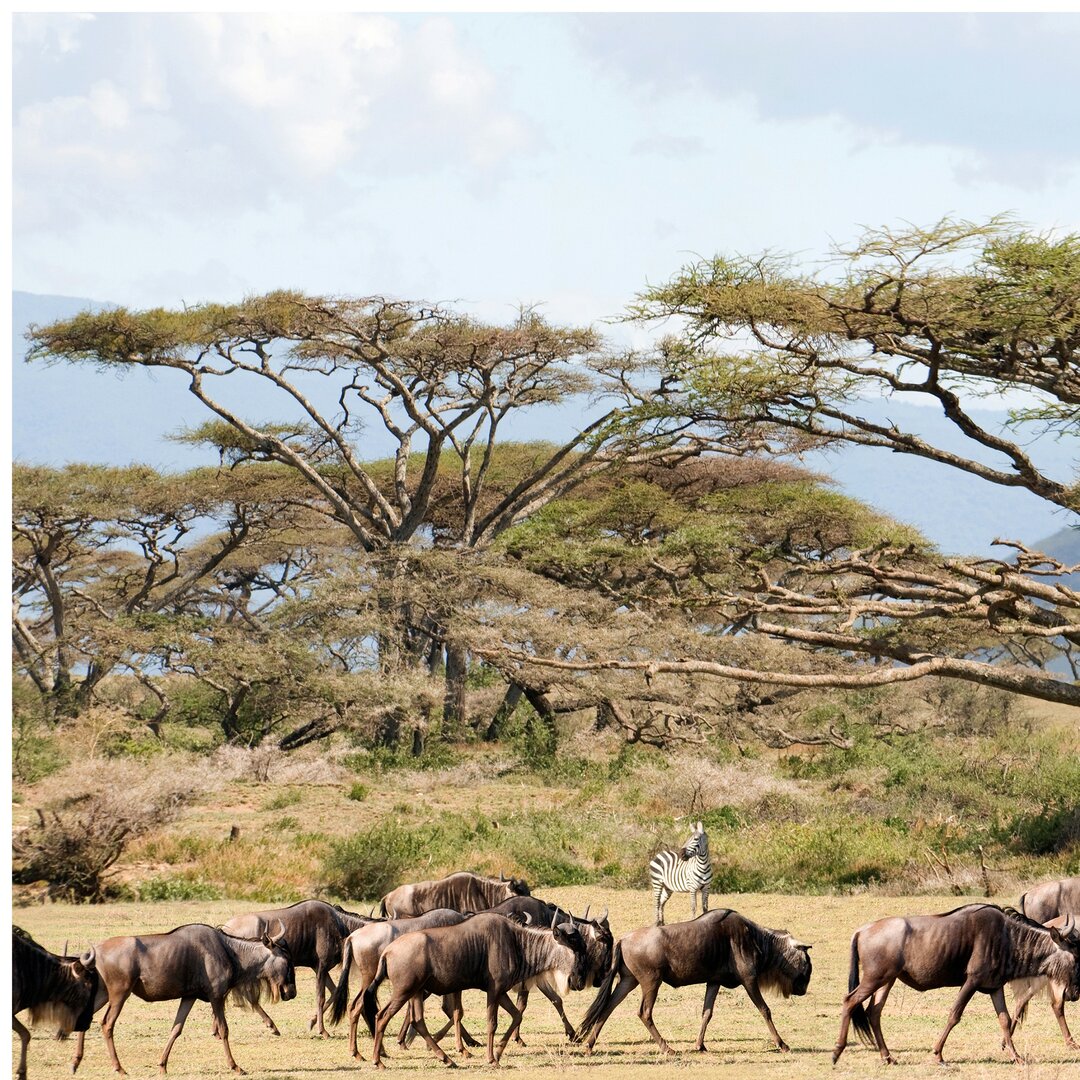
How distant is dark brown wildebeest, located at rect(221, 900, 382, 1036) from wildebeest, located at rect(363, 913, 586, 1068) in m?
1.07

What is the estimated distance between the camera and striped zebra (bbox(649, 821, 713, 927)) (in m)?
13.7

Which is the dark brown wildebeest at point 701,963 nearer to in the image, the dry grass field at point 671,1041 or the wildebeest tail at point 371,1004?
the dry grass field at point 671,1041

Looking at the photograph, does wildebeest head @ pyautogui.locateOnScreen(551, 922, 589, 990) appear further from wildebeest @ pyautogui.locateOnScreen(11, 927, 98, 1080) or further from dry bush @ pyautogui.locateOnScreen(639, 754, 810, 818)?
dry bush @ pyautogui.locateOnScreen(639, 754, 810, 818)

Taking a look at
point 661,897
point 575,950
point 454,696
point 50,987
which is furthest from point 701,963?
point 454,696

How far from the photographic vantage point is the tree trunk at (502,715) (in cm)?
3206

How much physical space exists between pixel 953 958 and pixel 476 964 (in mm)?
2571

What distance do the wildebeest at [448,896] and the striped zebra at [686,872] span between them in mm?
3240

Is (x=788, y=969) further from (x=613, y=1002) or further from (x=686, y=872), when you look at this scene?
(x=686, y=872)

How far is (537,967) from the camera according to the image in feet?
26.8

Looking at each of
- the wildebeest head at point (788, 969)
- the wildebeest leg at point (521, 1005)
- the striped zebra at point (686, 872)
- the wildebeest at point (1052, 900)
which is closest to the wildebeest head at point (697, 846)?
the striped zebra at point (686, 872)

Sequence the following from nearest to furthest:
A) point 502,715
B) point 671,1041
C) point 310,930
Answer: point 671,1041 < point 310,930 < point 502,715

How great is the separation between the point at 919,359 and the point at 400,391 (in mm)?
14893

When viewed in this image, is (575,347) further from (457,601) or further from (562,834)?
(562,834)

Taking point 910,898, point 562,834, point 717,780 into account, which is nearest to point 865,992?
point 910,898
